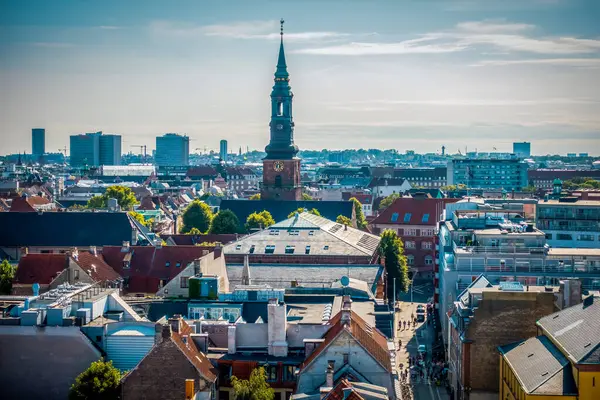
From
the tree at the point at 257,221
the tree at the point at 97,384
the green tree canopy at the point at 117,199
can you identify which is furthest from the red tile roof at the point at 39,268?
the green tree canopy at the point at 117,199

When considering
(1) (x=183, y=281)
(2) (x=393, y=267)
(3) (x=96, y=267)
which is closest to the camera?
(1) (x=183, y=281)

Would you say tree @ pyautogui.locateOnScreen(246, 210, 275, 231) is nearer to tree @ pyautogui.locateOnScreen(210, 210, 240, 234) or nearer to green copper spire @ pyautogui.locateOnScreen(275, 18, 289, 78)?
tree @ pyautogui.locateOnScreen(210, 210, 240, 234)

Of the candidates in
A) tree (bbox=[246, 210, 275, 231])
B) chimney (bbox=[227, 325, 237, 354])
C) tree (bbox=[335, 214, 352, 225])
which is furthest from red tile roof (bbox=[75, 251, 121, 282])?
tree (bbox=[335, 214, 352, 225])

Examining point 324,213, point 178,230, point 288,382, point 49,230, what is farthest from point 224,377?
point 178,230

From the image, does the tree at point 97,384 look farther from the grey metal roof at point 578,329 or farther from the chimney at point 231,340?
the grey metal roof at point 578,329

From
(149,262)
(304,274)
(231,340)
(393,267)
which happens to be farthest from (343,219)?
(231,340)

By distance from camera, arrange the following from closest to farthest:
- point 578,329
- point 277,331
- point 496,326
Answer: point 578,329
point 277,331
point 496,326

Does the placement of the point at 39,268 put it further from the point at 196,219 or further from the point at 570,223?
the point at 196,219
